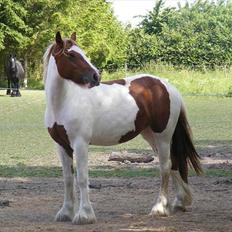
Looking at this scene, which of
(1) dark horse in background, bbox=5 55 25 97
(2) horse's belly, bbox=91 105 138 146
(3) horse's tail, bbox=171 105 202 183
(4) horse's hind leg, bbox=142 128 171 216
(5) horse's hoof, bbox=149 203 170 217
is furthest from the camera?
(1) dark horse in background, bbox=5 55 25 97

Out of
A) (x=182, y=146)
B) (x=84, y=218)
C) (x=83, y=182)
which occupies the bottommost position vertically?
(x=84, y=218)

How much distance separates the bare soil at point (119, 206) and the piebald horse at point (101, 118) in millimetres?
283

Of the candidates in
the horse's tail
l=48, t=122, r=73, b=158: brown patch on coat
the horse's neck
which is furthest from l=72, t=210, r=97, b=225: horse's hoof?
the horse's tail

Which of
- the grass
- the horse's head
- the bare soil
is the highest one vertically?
the horse's head

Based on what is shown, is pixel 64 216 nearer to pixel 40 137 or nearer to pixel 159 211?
pixel 159 211

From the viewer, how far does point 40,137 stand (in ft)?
56.0

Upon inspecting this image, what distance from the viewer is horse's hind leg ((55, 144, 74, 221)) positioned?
737 cm

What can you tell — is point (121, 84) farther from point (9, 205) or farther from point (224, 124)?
point (224, 124)

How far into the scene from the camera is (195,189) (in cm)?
961

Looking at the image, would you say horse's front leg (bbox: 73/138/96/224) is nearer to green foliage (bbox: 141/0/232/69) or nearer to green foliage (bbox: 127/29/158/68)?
green foliage (bbox: 141/0/232/69)

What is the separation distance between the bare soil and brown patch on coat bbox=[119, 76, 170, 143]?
995mm

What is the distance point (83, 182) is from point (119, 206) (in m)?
1.25

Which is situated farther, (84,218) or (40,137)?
(40,137)

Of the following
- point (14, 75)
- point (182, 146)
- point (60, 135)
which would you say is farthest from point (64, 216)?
point (14, 75)
